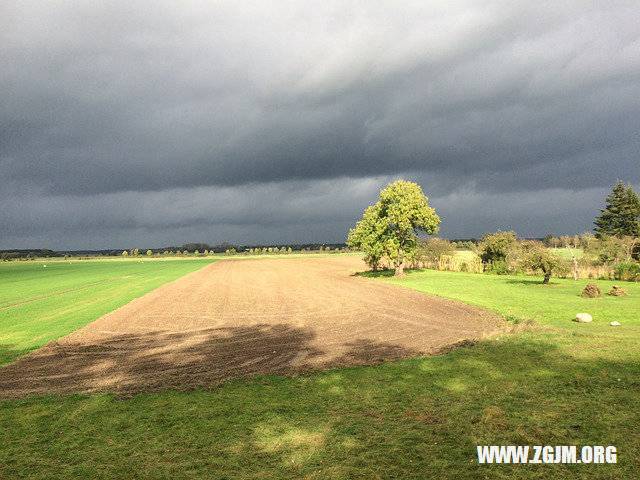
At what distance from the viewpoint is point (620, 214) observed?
8388 cm

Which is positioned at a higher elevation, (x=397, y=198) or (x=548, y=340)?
(x=397, y=198)

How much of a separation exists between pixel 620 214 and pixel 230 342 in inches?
3895

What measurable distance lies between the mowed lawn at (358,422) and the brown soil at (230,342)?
1529mm

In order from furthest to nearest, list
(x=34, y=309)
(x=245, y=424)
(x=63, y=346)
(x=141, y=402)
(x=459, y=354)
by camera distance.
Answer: (x=34, y=309) < (x=63, y=346) < (x=459, y=354) < (x=141, y=402) < (x=245, y=424)

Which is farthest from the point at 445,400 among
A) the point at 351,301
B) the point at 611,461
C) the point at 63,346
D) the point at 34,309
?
the point at 34,309

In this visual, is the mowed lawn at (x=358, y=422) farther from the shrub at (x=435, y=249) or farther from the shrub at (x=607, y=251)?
the shrub at (x=435, y=249)

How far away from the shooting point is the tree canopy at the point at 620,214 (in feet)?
265

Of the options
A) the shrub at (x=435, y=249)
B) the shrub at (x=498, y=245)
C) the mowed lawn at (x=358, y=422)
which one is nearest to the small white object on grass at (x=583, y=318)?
the mowed lawn at (x=358, y=422)

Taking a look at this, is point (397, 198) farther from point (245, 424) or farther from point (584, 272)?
point (245, 424)

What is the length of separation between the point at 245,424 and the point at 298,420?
4.05 ft

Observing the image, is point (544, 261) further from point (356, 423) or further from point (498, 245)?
point (356, 423)

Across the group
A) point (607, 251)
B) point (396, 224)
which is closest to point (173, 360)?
point (396, 224)

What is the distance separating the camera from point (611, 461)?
6.35 m

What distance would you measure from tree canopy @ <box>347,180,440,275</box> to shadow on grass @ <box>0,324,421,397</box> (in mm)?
32037
